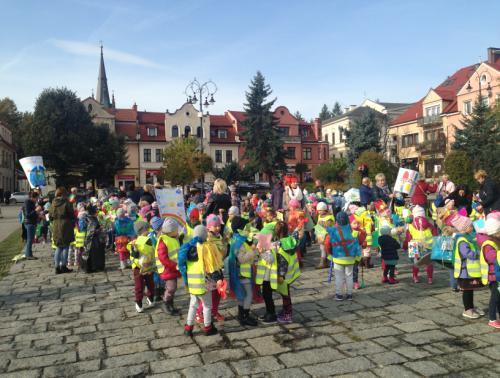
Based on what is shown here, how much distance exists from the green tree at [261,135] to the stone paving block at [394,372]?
42982 millimetres

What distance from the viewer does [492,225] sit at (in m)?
5.40

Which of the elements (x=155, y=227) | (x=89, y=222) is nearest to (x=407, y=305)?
(x=155, y=227)

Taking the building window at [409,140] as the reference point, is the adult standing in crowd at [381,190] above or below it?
below

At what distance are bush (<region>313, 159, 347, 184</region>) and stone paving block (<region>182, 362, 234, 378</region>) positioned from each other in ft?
112

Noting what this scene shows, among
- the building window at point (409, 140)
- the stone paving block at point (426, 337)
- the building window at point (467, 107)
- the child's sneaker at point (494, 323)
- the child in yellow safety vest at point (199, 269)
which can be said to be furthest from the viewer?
the building window at point (409, 140)

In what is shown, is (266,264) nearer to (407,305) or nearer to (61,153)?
(407,305)

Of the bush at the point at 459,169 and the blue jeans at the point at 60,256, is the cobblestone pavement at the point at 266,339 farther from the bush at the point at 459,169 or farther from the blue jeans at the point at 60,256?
the bush at the point at 459,169

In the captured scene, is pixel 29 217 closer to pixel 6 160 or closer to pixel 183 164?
pixel 183 164

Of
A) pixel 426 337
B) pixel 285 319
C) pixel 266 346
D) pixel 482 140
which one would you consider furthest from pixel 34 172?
pixel 482 140

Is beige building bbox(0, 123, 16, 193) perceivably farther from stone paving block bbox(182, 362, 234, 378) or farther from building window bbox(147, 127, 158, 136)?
stone paving block bbox(182, 362, 234, 378)

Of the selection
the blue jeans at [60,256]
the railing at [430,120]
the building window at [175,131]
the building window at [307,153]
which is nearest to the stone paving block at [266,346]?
the blue jeans at [60,256]

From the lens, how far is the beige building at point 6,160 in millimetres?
57688

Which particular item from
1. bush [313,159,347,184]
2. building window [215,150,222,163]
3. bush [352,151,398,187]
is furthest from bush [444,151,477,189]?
building window [215,150,222,163]

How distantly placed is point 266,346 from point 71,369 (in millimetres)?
2224
